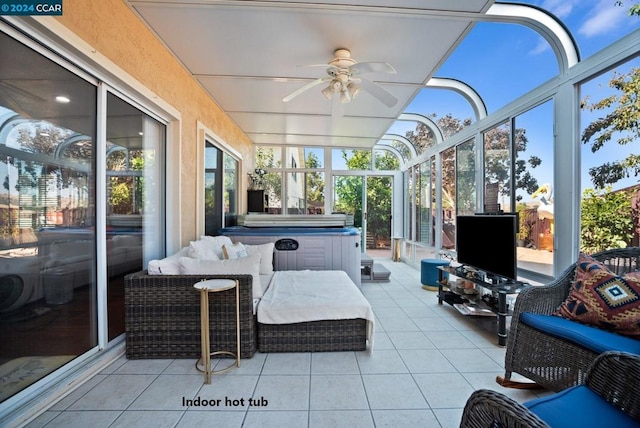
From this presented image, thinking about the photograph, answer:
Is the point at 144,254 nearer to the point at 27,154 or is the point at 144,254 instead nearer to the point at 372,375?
the point at 27,154

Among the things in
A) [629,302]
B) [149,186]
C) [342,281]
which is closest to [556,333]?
[629,302]

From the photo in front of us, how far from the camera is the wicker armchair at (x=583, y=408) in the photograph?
0.82 metres

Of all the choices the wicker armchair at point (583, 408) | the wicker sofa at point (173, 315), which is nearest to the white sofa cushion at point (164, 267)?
the wicker sofa at point (173, 315)

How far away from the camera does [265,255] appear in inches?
126

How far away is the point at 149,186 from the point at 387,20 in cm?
247

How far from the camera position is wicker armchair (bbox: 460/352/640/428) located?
0.82 metres

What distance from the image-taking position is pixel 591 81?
2.25 meters

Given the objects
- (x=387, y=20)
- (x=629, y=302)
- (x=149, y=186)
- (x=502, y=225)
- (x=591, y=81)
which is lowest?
(x=629, y=302)

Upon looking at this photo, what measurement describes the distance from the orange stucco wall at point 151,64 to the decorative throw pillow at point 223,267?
858 millimetres

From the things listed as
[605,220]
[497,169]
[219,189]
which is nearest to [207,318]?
[219,189]

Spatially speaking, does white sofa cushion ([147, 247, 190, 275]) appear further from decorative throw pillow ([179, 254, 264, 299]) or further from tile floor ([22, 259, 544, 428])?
tile floor ([22, 259, 544, 428])

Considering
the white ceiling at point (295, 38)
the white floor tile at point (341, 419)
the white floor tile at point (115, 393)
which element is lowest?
the white floor tile at point (341, 419)

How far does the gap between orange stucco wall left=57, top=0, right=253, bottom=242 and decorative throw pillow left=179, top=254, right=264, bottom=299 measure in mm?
858

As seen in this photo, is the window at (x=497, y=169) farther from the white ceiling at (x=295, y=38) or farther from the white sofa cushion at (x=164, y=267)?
the white sofa cushion at (x=164, y=267)
